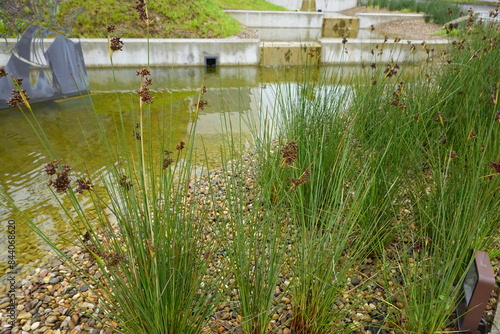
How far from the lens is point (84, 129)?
4180mm

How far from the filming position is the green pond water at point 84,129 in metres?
2.25

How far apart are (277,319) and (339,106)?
4.73 ft

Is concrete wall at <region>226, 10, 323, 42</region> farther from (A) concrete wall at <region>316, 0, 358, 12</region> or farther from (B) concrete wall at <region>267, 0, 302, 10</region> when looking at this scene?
(A) concrete wall at <region>316, 0, 358, 12</region>

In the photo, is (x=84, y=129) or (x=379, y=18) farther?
(x=379, y=18)

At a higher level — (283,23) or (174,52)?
(283,23)

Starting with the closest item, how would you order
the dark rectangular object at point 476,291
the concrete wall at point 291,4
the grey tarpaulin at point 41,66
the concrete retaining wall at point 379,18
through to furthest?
the dark rectangular object at point 476,291
the grey tarpaulin at point 41,66
the concrete retaining wall at point 379,18
the concrete wall at point 291,4

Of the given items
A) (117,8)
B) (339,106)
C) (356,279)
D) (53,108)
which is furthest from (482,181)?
(117,8)

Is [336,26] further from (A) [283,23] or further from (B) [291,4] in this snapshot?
(B) [291,4]

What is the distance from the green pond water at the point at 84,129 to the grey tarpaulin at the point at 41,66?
177 mm

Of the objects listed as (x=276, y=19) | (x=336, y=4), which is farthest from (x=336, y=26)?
(x=336, y=4)

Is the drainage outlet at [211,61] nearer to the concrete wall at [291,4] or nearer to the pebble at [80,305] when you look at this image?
the pebble at [80,305]

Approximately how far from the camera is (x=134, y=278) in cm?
124

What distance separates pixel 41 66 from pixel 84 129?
127 centimetres

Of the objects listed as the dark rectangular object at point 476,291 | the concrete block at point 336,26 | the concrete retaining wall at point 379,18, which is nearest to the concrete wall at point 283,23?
the concrete block at point 336,26
